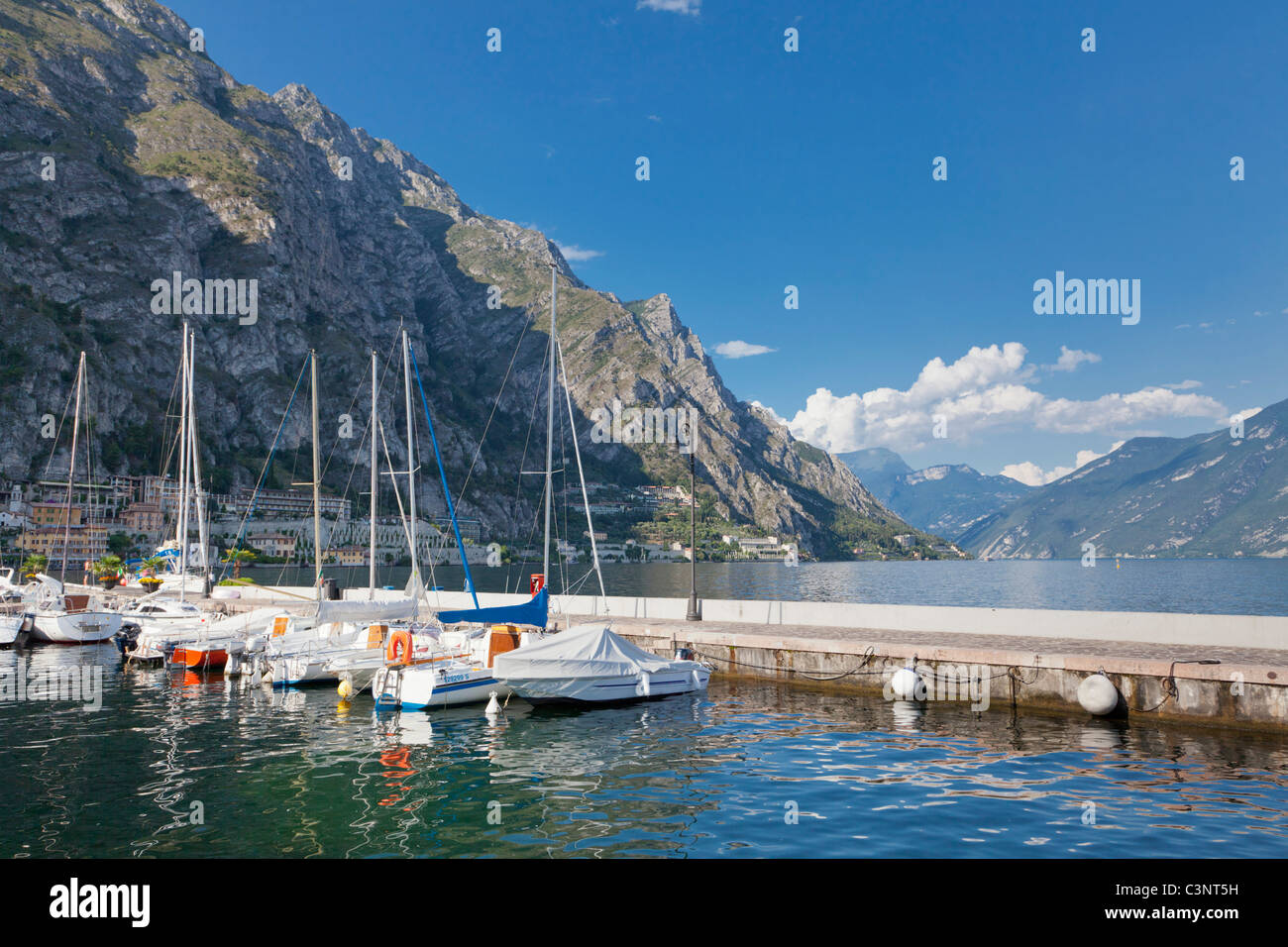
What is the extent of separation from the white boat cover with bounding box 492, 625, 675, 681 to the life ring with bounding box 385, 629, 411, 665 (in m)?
4.48

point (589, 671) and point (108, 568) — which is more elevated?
point (589, 671)

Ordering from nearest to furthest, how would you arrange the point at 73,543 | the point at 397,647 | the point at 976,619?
the point at 397,647 < the point at 976,619 < the point at 73,543

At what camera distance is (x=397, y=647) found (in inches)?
1023

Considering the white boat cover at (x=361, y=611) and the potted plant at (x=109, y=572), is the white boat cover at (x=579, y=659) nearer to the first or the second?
the white boat cover at (x=361, y=611)

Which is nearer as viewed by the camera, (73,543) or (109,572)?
(109,572)

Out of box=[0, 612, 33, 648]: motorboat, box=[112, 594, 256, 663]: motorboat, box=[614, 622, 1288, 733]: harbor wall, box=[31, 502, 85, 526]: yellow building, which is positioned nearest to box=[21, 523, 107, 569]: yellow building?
box=[31, 502, 85, 526]: yellow building

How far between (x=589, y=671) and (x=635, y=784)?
312 inches

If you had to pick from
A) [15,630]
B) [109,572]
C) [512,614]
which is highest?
[512,614]

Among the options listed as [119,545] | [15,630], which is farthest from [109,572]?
[119,545]

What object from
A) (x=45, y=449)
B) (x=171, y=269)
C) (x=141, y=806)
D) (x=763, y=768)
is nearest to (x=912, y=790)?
(x=763, y=768)

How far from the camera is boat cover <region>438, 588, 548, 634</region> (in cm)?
2731

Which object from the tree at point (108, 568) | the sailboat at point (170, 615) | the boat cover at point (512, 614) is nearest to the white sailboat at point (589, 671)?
the boat cover at point (512, 614)

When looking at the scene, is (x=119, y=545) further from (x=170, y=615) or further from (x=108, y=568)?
(x=170, y=615)
